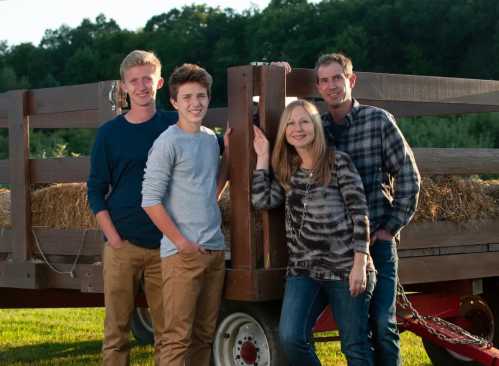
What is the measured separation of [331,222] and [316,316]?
48 cm

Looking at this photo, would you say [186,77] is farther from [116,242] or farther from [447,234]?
[447,234]

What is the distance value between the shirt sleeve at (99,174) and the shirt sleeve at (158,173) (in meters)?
0.31

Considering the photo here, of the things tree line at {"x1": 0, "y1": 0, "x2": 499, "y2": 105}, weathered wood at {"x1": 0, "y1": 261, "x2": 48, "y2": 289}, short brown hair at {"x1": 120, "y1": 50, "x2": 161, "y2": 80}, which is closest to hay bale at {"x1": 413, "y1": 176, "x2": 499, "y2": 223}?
short brown hair at {"x1": 120, "y1": 50, "x2": 161, "y2": 80}

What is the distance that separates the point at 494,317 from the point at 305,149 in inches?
102

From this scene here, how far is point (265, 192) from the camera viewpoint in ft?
15.4

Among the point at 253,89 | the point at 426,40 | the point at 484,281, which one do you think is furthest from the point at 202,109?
the point at 426,40

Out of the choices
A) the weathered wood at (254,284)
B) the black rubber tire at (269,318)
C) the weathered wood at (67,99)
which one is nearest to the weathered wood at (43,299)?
the weathered wood at (67,99)

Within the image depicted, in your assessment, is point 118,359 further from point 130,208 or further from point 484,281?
point 484,281

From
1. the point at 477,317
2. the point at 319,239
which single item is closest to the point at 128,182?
the point at 319,239

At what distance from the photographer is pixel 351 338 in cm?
450

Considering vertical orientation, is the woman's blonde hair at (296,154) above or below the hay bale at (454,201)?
above

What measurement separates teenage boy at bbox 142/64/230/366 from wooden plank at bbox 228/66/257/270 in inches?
6.6

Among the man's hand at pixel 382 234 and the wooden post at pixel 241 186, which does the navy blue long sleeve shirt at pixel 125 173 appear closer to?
the wooden post at pixel 241 186

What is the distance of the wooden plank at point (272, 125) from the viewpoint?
189 inches
